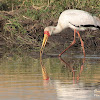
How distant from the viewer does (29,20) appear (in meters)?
16.0

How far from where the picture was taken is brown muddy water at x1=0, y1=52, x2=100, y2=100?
6.46 meters

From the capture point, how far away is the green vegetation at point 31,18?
15.0 meters

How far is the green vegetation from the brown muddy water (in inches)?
128

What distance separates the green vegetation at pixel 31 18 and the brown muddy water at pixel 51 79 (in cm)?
326

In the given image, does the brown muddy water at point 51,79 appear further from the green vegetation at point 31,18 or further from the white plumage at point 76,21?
the green vegetation at point 31,18

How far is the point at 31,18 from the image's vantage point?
16.0 meters

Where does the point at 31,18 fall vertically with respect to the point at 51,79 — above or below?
above

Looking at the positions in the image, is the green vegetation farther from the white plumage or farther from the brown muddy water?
the brown muddy water

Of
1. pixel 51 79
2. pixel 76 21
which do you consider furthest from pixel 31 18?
pixel 51 79

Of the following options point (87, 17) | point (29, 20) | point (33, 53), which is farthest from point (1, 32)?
point (87, 17)

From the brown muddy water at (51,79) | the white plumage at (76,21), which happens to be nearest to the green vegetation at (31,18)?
the white plumage at (76,21)

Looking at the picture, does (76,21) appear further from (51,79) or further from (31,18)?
(51,79)

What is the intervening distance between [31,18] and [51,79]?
8.08 meters

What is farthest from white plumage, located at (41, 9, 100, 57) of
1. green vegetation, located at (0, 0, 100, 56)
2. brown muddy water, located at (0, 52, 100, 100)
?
brown muddy water, located at (0, 52, 100, 100)
